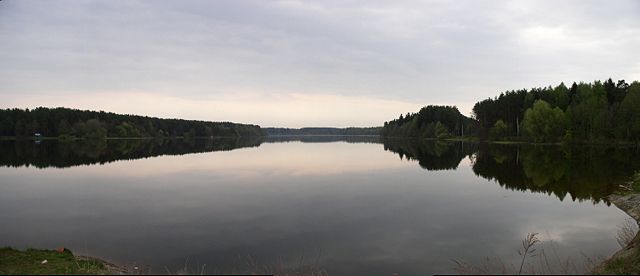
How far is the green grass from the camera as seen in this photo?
10.6m

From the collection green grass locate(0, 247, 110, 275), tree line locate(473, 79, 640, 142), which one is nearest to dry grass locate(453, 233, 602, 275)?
green grass locate(0, 247, 110, 275)

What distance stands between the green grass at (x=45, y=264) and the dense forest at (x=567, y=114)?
86.3m

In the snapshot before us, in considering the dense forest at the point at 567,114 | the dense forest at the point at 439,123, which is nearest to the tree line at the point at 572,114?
the dense forest at the point at 567,114

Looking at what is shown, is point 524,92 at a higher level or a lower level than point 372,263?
higher

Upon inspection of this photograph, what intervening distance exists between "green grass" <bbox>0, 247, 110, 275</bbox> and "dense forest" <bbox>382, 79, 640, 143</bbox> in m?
86.3

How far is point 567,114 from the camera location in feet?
287

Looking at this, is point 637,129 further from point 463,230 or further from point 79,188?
point 79,188

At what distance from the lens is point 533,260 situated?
14445 mm

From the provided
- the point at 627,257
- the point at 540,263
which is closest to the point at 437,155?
the point at 540,263

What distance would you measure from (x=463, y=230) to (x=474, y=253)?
11.5ft

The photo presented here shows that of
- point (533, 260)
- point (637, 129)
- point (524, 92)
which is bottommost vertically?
point (533, 260)

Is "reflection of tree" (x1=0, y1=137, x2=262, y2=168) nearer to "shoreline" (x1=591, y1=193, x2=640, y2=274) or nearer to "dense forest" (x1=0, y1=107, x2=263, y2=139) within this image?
"dense forest" (x1=0, y1=107, x2=263, y2=139)

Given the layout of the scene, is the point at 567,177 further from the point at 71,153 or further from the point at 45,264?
the point at 71,153

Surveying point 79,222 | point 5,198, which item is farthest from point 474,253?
A: point 5,198
